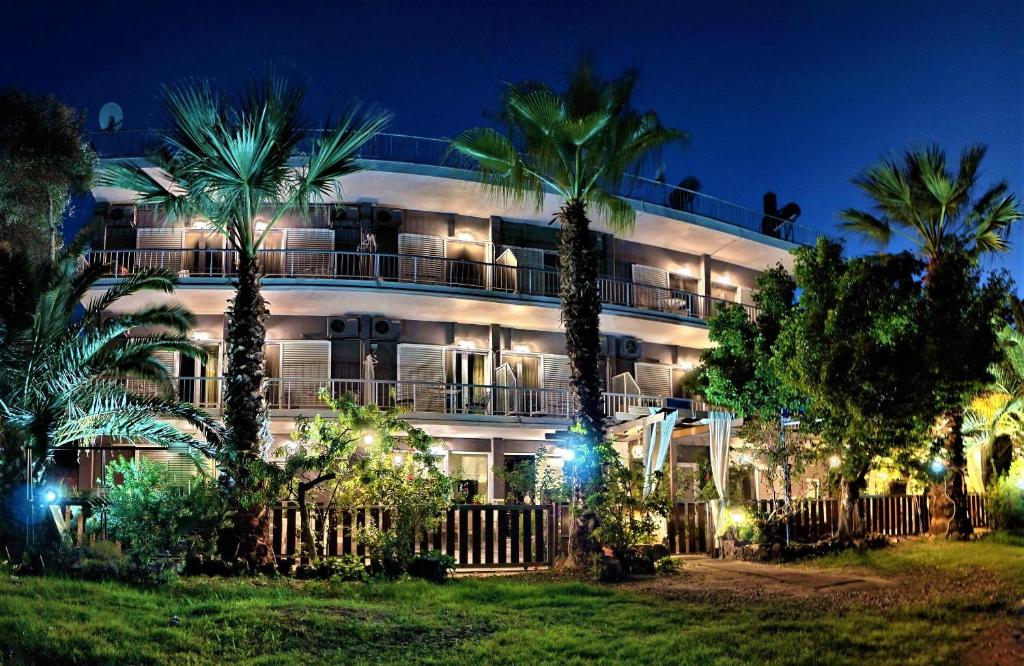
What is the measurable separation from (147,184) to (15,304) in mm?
3084

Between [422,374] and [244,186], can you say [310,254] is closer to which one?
[422,374]

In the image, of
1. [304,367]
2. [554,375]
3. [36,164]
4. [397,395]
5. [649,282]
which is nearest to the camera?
[36,164]

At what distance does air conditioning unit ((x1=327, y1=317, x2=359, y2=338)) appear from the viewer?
87.8ft

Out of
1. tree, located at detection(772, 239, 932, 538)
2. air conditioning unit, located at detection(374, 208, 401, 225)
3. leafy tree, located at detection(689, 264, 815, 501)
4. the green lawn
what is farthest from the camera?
air conditioning unit, located at detection(374, 208, 401, 225)

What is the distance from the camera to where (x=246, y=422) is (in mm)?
15648

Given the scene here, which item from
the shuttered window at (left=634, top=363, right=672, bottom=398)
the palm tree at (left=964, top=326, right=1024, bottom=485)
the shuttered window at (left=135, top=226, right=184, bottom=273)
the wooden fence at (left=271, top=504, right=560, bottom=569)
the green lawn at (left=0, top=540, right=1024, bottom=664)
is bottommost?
the green lawn at (left=0, top=540, right=1024, bottom=664)

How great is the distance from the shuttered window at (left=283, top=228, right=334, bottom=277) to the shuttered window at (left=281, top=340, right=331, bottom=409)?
1.90 metres

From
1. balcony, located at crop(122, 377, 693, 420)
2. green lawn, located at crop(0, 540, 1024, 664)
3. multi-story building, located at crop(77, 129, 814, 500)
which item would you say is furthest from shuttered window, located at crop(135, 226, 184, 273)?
green lawn, located at crop(0, 540, 1024, 664)

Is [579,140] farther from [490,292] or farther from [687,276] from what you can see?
[687,276]

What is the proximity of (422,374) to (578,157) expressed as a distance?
11163 mm

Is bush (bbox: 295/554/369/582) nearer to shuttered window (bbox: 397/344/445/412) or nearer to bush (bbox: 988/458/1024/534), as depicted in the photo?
shuttered window (bbox: 397/344/445/412)

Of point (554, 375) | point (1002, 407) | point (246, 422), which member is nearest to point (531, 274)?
point (554, 375)

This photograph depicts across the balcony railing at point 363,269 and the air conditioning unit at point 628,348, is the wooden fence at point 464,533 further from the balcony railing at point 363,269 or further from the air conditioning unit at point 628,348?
the air conditioning unit at point 628,348

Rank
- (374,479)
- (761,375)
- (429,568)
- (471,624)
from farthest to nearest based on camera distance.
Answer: (761,375) < (374,479) < (429,568) < (471,624)
